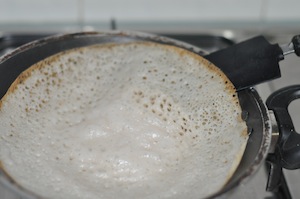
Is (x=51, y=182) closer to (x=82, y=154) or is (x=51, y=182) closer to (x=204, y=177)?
(x=82, y=154)

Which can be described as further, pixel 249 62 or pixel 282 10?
pixel 282 10

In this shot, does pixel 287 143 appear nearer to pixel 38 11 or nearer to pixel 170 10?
pixel 170 10

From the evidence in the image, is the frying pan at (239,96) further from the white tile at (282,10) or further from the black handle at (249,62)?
the white tile at (282,10)

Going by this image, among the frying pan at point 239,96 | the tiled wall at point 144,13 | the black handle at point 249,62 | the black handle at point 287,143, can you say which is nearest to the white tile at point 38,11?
the tiled wall at point 144,13

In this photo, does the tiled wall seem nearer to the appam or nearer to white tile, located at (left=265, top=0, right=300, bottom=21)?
white tile, located at (left=265, top=0, right=300, bottom=21)

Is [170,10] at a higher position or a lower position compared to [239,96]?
higher

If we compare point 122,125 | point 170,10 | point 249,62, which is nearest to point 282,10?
point 170,10

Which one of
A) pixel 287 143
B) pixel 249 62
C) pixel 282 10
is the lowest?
pixel 287 143
